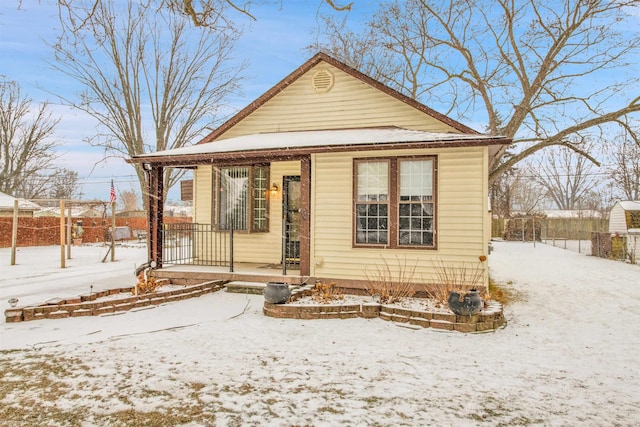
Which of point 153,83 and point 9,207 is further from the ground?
point 153,83

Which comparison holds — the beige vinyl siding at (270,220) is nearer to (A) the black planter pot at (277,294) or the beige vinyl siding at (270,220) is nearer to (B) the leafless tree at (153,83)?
(A) the black planter pot at (277,294)

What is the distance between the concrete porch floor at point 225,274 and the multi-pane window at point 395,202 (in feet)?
5.50

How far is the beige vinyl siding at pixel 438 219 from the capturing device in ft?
25.8

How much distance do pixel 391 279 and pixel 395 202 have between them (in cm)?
156

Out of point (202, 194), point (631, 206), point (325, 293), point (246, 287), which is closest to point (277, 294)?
point (325, 293)

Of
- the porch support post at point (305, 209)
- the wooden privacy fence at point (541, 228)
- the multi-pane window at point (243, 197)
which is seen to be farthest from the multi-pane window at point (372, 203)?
the wooden privacy fence at point (541, 228)

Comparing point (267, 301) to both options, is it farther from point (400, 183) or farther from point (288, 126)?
point (288, 126)

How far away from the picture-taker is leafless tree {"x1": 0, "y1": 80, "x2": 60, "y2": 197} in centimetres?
2952

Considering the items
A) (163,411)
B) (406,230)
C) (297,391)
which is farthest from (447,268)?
(163,411)

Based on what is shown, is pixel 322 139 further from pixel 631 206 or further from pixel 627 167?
pixel 627 167

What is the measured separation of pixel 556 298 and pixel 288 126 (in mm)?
7601

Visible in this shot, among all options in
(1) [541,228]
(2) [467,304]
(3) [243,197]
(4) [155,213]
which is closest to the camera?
(2) [467,304]

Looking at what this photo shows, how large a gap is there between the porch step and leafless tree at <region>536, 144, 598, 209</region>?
44.1 m

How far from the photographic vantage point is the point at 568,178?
183ft
